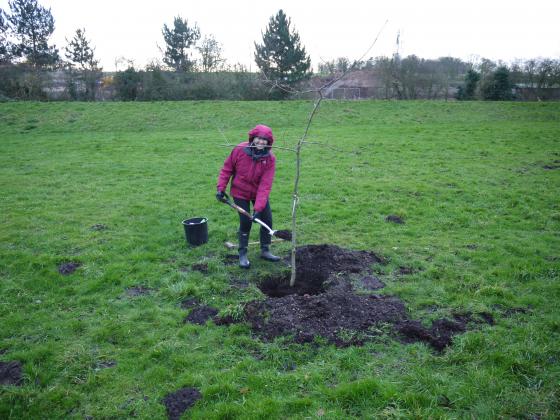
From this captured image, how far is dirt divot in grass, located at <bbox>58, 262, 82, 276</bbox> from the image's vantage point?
5.97 metres

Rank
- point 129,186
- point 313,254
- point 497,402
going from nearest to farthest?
point 497,402
point 313,254
point 129,186

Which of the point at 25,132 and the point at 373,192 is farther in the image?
the point at 25,132

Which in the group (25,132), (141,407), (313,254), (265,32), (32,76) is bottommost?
(141,407)

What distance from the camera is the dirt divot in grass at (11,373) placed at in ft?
12.5

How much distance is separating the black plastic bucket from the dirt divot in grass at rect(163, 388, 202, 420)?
11.3ft

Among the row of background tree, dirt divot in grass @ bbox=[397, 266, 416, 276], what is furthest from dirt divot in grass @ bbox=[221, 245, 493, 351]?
the row of background tree

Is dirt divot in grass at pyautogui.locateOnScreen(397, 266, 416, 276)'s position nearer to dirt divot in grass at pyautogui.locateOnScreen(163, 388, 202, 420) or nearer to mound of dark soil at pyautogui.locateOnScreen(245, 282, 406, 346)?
mound of dark soil at pyautogui.locateOnScreen(245, 282, 406, 346)

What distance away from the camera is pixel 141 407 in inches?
138

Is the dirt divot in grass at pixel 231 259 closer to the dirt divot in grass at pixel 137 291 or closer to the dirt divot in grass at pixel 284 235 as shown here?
the dirt divot in grass at pixel 284 235

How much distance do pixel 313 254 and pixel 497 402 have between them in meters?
3.31

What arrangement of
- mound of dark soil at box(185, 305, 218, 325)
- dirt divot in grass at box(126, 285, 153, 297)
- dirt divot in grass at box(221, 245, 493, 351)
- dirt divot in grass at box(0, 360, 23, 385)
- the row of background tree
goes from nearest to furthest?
1. dirt divot in grass at box(0, 360, 23, 385)
2. dirt divot in grass at box(221, 245, 493, 351)
3. mound of dark soil at box(185, 305, 218, 325)
4. dirt divot in grass at box(126, 285, 153, 297)
5. the row of background tree

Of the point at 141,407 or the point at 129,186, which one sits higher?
the point at 129,186

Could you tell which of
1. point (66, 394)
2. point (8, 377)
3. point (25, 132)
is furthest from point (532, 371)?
point (25, 132)

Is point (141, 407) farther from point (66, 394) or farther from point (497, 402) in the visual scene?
point (497, 402)
